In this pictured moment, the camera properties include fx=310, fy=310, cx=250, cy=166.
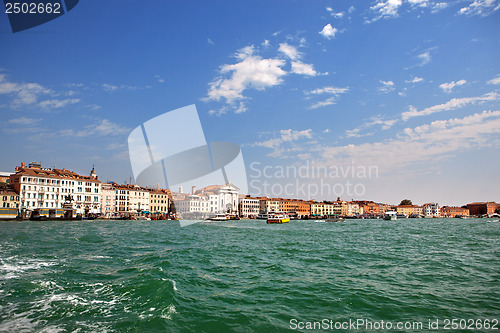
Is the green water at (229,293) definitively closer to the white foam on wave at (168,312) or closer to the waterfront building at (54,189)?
the white foam on wave at (168,312)

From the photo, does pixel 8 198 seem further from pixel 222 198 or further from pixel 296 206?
pixel 296 206

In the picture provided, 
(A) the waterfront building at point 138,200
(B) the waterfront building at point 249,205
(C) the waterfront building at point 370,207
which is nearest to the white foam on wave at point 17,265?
(A) the waterfront building at point 138,200

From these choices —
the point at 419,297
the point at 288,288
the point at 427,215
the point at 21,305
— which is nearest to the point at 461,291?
the point at 419,297

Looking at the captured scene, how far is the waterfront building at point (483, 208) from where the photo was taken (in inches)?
4936

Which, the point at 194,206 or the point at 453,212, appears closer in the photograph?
the point at 194,206

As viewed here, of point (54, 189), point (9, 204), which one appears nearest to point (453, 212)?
point (54, 189)

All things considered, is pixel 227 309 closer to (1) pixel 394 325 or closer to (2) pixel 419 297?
(1) pixel 394 325

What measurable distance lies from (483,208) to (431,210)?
21269 millimetres

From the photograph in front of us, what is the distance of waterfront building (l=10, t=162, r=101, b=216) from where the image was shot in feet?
167

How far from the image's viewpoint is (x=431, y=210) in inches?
5153

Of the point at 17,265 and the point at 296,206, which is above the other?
the point at 17,265

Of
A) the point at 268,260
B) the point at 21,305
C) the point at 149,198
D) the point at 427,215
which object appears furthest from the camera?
the point at 427,215

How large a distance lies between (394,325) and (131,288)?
525 cm

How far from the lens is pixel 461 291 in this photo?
265 inches
